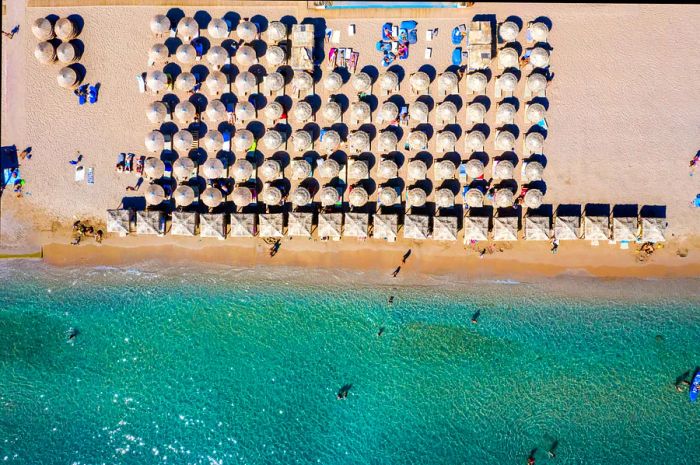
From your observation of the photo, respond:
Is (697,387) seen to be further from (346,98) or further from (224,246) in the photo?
(224,246)

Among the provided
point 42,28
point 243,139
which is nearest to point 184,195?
point 243,139

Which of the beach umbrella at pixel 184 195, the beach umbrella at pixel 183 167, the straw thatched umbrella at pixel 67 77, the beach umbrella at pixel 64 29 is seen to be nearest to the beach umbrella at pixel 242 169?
the beach umbrella at pixel 183 167

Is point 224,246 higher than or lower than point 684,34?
lower

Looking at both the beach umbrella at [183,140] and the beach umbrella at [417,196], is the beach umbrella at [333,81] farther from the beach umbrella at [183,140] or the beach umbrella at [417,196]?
the beach umbrella at [183,140]

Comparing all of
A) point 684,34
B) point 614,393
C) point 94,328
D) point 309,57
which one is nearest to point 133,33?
point 309,57

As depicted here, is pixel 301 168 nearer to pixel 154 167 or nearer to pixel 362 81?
pixel 362 81

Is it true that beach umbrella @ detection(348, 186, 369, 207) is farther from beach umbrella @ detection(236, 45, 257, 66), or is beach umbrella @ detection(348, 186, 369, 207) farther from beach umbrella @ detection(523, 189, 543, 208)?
beach umbrella @ detection(236, 45, 257, 66)
